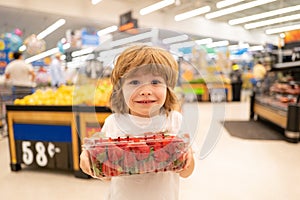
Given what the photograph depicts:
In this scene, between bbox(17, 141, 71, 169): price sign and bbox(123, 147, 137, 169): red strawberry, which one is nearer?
bbox(123, 147, 137, 169): red strawberry

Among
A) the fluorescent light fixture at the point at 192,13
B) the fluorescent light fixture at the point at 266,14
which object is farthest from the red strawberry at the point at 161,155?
the fluorescent light fixture at the point at 192,13

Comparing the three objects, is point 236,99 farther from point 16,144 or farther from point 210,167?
point 16,144

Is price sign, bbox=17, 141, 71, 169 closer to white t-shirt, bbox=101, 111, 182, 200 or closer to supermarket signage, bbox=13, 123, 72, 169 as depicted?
supermarket signage, bbox=13, 123, 72, 169

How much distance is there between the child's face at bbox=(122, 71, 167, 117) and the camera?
0.65 meters

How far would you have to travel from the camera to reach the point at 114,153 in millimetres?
593

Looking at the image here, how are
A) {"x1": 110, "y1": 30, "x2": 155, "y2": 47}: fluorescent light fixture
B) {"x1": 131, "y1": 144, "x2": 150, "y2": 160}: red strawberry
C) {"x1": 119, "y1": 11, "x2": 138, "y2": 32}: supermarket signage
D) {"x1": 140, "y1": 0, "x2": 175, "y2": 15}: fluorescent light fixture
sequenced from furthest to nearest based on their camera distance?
1. {"x1": 140, "y1": 0, "x2": 175, "y2": 15}: fluorescent light fixture
2. {"x1": 119, "y1": 11, "x2": 138, "y2": 32}: supermarket signage
3. {"x1": 110, "y1": 30, "x2": 155, "y2": 47}: fluorescent light fixture
4. {"x1": 131, "y1": 144, "x2": 150, "y2": 160}: red strawberry

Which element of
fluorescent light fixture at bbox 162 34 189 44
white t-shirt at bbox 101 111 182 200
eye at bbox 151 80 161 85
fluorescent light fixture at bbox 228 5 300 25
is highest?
fluorescent light fixture at bbox 228 5 300 25

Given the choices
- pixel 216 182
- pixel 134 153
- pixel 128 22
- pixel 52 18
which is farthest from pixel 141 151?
pixel 52 18

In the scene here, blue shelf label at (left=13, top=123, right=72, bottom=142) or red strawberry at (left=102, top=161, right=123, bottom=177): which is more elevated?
red strawberry at (left=102, top=161, right=123, bottom=177)

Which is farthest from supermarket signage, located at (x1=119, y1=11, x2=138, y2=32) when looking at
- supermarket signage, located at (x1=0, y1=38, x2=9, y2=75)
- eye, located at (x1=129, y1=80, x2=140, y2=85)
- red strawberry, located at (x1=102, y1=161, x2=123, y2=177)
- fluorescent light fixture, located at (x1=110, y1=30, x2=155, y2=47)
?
red strawberry, located at (x1=102, y1=161, x2=123, y2=177)

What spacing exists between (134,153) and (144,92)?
0.17 meters

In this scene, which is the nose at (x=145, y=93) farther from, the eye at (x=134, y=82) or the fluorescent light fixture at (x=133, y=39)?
the fluorescent light fixture at (x=133, y=39)

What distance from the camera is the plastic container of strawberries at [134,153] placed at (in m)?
0.59

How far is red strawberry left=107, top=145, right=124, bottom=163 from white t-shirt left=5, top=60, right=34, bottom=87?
4135 millimetres
